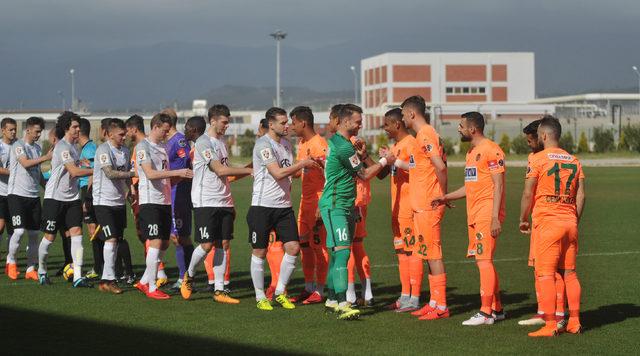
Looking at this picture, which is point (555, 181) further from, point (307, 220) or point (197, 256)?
point (197, 256)

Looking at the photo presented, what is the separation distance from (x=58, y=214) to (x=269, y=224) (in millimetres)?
3753

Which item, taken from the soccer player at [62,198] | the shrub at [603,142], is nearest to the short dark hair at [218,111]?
the soccer player at [62,198]

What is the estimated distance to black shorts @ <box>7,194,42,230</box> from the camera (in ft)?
48.0

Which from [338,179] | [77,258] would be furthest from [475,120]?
[77,258]

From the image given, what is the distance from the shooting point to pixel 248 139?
7638cm

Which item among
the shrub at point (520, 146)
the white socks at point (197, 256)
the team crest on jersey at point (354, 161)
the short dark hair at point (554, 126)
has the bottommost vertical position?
the white socks at point (197, 256)

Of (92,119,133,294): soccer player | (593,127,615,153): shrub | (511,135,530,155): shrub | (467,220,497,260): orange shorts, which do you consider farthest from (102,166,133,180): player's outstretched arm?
(593,127,615,153): shrub

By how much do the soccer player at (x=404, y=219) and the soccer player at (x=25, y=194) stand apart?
5640 mm

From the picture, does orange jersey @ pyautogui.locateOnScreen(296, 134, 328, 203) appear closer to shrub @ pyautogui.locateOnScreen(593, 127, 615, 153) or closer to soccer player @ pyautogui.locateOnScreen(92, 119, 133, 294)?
soccer player @ pyautogui.locateOnScreen(92, 119, 133, 294)

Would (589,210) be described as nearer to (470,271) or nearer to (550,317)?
(470,271)

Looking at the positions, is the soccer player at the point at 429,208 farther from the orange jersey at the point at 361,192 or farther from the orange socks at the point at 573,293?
the orange socks at the point at 573,293

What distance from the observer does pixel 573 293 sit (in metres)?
9.85

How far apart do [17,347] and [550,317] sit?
5111mm

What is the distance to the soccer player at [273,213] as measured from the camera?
11609 mm
